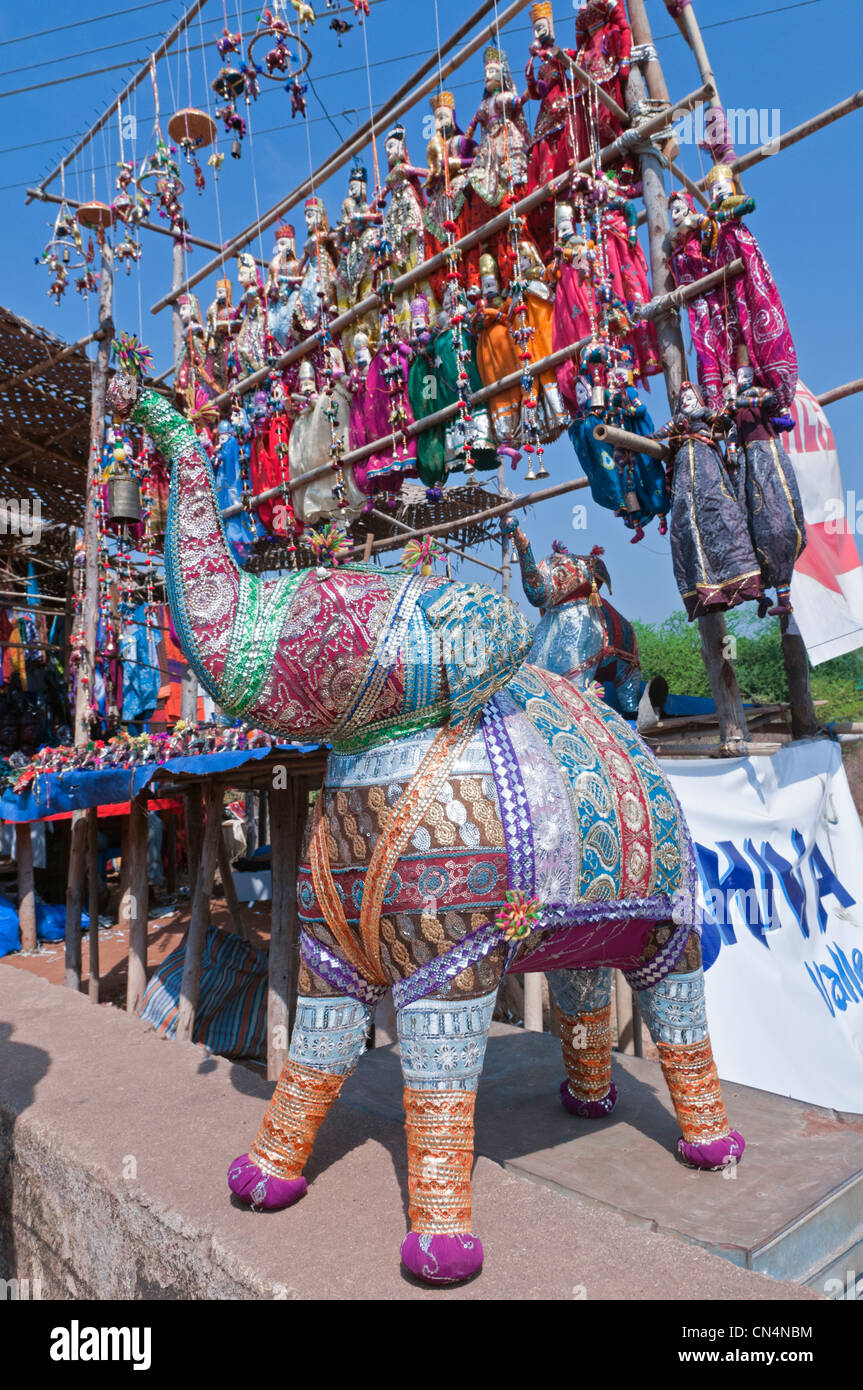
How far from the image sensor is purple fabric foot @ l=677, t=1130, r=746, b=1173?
7.91 ft

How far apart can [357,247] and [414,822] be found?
15.2ft

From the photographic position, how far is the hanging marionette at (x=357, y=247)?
525 centimetres

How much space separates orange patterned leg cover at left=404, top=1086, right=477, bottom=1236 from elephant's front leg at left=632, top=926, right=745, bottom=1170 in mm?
769

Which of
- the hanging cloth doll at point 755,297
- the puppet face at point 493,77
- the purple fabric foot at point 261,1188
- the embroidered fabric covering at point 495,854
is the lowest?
the purple fabric foot at point 261,1188

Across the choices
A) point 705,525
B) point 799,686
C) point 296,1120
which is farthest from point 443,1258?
point 799,686

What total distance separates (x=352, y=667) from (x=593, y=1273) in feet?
4.38

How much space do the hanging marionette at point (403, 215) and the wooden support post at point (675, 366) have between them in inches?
65.0

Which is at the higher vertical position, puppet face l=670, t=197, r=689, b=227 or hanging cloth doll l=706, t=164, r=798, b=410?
puppet face l=670, t=197, r=689, b=227

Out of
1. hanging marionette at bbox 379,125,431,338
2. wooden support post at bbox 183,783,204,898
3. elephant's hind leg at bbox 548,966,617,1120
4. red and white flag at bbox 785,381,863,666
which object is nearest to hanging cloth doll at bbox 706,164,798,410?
red and white flag at bbox 785,381,863,666

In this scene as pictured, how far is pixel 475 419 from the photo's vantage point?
4.51 m

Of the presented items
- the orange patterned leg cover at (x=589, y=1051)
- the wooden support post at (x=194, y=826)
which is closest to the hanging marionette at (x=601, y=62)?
the orange patterned leg cover at (x=589, y=1051)

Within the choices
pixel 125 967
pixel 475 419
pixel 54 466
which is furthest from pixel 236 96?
pixel 125 967

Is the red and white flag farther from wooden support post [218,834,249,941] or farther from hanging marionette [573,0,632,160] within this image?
wooden support post [218,834,249,941]

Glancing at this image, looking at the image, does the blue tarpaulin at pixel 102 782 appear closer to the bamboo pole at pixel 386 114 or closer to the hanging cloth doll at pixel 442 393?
the hanging cloth doll at pixel 442 393
